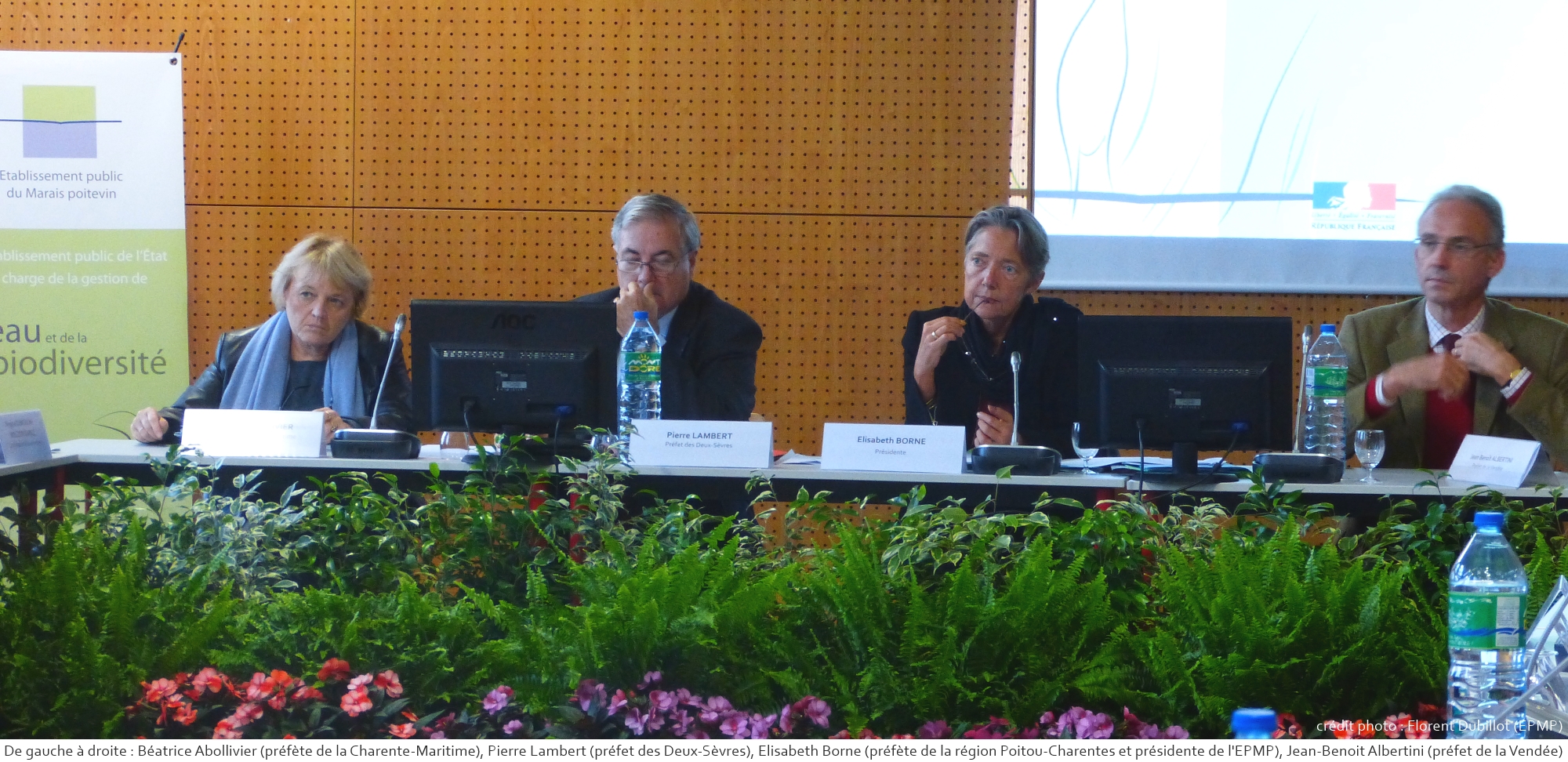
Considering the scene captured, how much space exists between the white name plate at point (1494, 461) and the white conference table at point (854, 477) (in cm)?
3

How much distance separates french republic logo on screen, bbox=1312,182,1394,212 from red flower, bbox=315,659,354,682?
360 cm

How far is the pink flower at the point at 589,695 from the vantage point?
1.23 metres

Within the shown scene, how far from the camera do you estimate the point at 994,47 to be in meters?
4.11

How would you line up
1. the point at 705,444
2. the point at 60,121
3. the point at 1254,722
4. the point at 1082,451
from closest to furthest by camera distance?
the point at 1254,722 < the point at 705,444 < the point at 1082,451 < the point at 60,121

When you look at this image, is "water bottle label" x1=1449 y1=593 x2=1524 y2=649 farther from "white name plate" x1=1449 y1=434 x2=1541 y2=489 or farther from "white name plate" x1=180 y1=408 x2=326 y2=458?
"white name plate" x1=180 y1=408 x2=326 y2=458

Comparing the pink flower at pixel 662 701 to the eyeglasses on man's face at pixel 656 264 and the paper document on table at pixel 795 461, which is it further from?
the eyeglasses on man's face at pixel 656 264

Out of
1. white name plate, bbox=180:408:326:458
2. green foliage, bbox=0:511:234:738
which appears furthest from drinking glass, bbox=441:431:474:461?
green foliage, bbox=0:511:234:738

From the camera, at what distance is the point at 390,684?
1264 mm

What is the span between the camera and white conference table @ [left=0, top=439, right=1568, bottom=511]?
225 cm

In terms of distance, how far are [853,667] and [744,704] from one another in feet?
0.40

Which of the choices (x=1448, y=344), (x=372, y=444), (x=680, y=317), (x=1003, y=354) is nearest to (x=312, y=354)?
(x=372, y=444)

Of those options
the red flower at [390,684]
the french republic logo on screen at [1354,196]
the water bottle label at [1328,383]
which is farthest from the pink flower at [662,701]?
the french republic logo on screen at [1354,196]

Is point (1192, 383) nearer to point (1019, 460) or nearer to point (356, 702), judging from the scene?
point (1019, 460)

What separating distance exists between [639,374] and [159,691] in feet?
5.58
